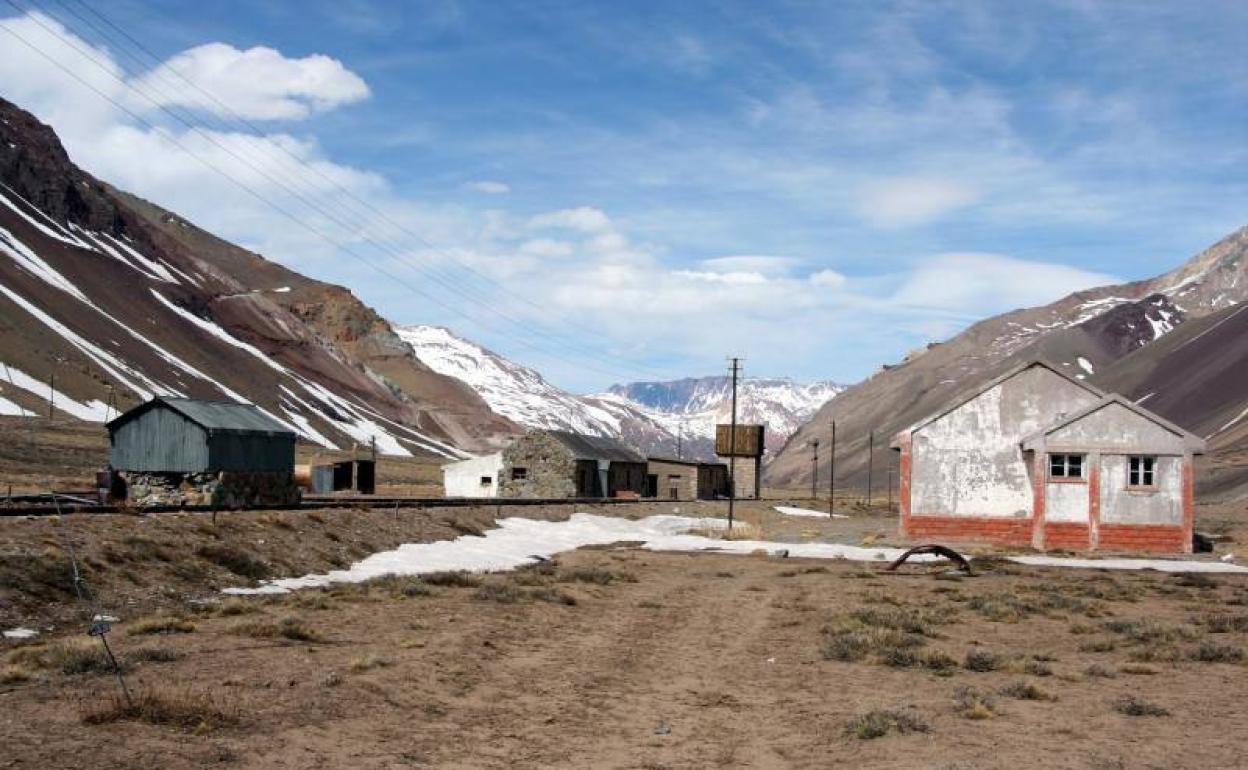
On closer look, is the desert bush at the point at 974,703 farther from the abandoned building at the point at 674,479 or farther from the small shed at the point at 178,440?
the abandoned building at the point at 674,479

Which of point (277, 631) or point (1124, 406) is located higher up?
point (1124, 406)

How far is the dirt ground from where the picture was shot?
12.4 meters

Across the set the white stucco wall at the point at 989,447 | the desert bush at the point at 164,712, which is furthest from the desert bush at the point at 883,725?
the white stucco wall at the point at 989,447

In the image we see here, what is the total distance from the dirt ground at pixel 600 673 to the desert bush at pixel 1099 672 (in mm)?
96

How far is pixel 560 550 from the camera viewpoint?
42.7 metres

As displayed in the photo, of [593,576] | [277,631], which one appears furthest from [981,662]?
[593,576]

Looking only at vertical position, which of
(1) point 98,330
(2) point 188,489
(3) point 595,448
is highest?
(1) point 98,330

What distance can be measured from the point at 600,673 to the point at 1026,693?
20.2 ft

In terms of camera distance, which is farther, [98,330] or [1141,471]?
[98,330]

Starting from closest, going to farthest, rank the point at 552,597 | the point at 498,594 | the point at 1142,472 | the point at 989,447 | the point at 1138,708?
the point at 1138,708 → the point at 498,594 → the point at 552,597 → the point at 1142,472 → the point at 989,447

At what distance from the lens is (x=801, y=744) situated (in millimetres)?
13422

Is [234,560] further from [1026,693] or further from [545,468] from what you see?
[545,468]

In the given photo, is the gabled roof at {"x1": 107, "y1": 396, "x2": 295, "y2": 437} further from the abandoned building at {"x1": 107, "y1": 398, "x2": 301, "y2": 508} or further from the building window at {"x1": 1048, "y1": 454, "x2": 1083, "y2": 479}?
the building window at {"x1": 1048, "y1": 454, "x2": 1083, "y2": 479}

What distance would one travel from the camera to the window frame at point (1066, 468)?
4406cm
